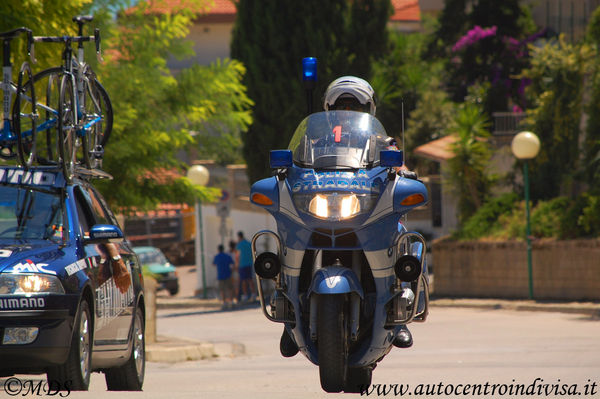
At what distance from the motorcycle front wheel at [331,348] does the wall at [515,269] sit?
17036mm

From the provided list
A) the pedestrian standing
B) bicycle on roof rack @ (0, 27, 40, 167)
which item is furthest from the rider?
the pedestrian standing

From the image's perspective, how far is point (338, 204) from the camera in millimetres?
7094

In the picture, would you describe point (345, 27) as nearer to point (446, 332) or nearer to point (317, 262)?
point (446, 332)

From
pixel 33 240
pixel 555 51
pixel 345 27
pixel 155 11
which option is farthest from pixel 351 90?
pixel 345 27

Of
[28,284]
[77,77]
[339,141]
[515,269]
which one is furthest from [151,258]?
[339,141]

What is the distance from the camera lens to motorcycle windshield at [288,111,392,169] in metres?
7.37

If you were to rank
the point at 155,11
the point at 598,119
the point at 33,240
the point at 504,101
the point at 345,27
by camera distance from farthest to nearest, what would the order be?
1. the point at 504,101
2. the point at 345,27
3. the point at 598,119
4. the point at 155,11
5. the point at 33,240

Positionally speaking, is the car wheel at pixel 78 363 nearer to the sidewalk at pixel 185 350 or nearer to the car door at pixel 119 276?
the car door at pixel 119 276

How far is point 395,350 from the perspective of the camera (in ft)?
Answer: 53.5

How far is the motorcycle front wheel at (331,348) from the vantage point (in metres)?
6.83

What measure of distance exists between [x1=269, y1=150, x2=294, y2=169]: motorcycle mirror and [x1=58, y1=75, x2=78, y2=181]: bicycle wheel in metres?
2.03

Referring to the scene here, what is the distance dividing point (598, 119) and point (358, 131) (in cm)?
1777

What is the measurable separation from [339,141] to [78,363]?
2325 mm

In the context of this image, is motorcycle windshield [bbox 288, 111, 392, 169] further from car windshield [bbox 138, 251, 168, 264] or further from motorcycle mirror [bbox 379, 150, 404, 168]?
car windshield [bbox 138, 251, 168, 264]
